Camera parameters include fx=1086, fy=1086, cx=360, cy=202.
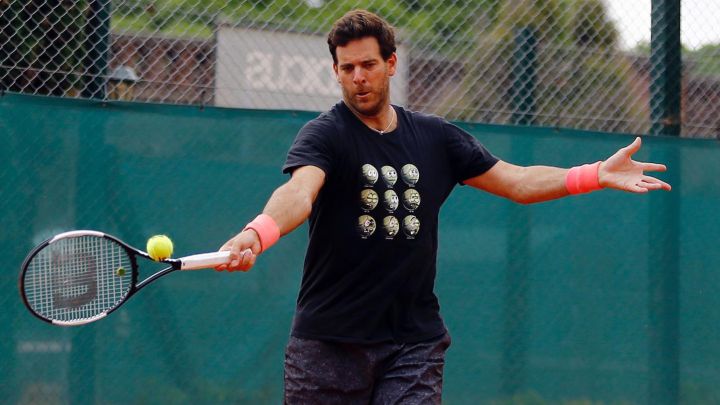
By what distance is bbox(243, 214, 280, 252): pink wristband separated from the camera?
326 centimetres

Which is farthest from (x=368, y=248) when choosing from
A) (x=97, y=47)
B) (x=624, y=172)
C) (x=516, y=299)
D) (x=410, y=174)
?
(x=516, y=299)

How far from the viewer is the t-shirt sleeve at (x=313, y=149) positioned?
11.9 ft

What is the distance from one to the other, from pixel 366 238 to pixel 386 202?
0.47ft

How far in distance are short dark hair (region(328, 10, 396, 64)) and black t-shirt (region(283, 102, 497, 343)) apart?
0.24 metres

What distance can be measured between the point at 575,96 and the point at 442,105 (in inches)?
31.6

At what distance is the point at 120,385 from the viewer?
5.55 meters

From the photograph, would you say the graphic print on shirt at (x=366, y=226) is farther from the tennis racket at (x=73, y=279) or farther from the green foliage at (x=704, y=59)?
the green foliage at (x=704, y=59)

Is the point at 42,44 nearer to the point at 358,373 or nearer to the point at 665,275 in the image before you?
the point at 358,373

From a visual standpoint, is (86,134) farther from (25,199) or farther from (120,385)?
(120,385)

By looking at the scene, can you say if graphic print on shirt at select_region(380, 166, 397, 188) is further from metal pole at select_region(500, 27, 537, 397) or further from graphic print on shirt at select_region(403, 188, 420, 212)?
metal pole at select_region(500, 27, 537, 397)

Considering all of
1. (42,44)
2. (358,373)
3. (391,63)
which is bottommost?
(358,373)

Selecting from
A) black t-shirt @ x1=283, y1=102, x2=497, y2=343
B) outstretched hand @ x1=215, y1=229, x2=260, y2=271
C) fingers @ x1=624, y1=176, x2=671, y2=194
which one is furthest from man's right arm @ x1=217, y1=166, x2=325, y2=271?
fingers @ x1=624, y1=176, x2=671, y2=194

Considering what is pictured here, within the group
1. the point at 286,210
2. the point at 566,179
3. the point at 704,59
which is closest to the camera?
the point at 286,210

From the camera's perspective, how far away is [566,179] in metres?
4.05
